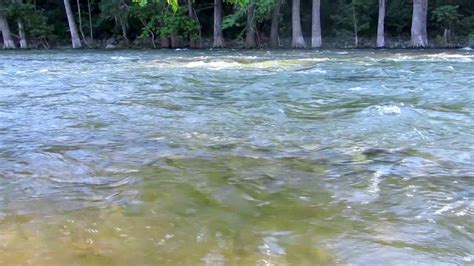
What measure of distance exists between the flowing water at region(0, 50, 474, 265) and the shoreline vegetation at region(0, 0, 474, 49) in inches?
999

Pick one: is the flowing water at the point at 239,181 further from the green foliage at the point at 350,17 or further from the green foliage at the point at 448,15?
the green foliage at the point at 350,17

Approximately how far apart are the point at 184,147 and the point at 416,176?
8.14ft

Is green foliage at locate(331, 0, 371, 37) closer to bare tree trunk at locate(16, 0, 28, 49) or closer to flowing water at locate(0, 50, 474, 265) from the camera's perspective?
bare tree trunk at locate(16, 0, 28, 49)

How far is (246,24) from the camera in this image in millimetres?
37469

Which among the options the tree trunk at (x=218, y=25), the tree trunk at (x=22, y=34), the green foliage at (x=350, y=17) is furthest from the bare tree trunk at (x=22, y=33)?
the green foliage at (x=350, y=17)

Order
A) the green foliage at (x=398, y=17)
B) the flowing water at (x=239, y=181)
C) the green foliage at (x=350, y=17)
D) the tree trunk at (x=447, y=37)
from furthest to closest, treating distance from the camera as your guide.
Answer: the green foliage at (x=398, y=17) → the green foliage at (x=350, y=17) → the tree trunk at (x=447, y=37) → the flowing water at (x=239, y=181)

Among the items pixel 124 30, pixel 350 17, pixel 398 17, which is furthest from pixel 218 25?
pixel 398 17

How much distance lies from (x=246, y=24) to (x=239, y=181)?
34.0 meters

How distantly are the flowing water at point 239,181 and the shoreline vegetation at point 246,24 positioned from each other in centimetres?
2538

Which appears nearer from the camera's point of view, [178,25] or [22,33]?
[178,25]

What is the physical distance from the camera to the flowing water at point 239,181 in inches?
127

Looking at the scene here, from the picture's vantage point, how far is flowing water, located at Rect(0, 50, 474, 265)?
3223 millimetres

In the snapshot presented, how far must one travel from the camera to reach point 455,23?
34656 mm

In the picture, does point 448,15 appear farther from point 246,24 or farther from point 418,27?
point 246,24
